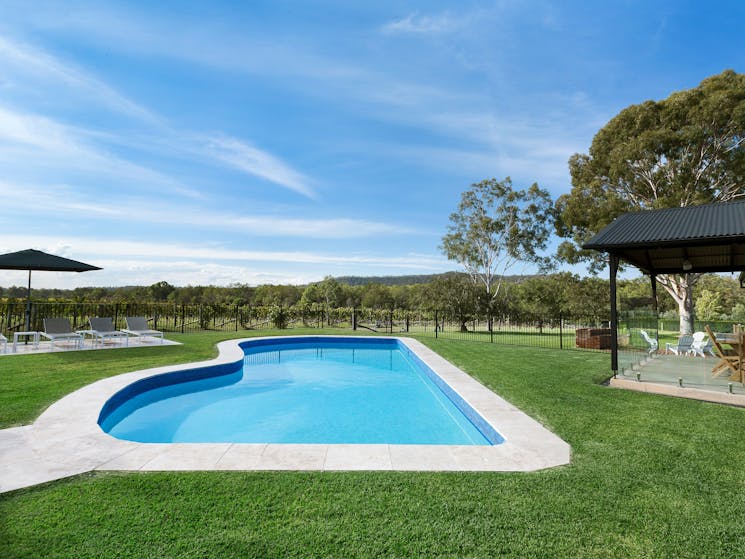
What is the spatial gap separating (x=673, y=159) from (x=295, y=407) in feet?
59.1

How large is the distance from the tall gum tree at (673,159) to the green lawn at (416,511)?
601 inches

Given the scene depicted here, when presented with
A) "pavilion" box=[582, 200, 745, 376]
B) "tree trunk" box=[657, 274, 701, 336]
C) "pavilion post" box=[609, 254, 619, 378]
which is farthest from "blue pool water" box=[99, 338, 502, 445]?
"tree trunk" box=[657, 274, 701, 336]

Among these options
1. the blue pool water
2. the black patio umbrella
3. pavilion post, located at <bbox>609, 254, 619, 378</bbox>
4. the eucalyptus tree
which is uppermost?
the eucalyptus tree

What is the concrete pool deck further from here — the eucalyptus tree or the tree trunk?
the eucalyptus tree

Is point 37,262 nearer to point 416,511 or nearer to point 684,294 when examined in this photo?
point 416,511

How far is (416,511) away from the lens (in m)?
2.90

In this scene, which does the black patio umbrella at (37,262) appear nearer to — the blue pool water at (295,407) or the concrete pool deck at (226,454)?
the blue pool water at (295,407)

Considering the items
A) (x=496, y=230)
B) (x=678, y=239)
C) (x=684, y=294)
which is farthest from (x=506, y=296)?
(x=678, y=239)

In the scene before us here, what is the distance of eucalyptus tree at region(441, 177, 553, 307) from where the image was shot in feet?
90.3

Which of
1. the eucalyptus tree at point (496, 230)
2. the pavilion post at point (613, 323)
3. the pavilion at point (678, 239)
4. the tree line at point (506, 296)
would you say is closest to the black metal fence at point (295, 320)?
the tree line at point (506, 296)

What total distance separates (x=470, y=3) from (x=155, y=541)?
12454 millimetres

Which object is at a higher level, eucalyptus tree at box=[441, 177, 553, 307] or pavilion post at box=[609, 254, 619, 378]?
eucalyptus tree at box=[441, 177, 553, 307]

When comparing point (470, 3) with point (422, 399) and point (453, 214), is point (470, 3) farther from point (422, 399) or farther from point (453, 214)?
point (453, 214)

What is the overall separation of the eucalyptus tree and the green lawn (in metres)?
23.8
